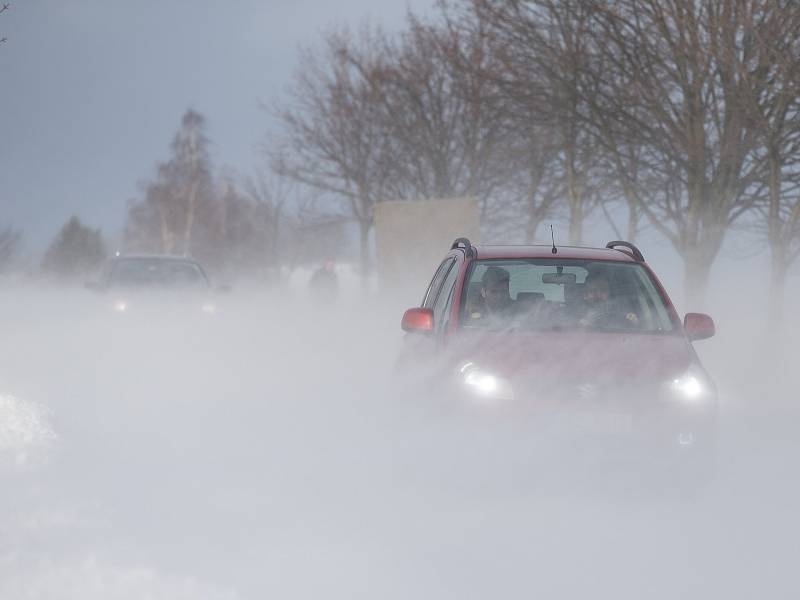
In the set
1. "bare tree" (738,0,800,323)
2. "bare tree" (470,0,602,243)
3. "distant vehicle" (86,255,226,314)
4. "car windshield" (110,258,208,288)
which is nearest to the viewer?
"bare tree" (738,0,800,323)

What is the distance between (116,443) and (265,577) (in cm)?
374

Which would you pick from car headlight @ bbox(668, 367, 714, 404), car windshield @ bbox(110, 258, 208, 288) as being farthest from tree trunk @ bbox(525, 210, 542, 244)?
car headlight @ bbox(668, 367, 714, 404)

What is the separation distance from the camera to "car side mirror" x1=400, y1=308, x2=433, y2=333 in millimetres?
7254

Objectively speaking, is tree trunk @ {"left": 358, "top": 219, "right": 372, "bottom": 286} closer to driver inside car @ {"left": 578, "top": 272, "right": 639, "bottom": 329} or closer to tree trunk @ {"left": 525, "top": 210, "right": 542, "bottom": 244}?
tree trunk @ {"left": 525, "top": 210, "right": 542, "bottom": 244}

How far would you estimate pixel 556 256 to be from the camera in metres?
7.60

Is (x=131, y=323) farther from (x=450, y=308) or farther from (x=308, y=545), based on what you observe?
(x=308, y=545)

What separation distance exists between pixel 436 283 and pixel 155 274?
11066 mm

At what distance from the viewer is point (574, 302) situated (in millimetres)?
7531

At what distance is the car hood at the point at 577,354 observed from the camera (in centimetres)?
642

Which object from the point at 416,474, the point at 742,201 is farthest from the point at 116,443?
the point at 742,201

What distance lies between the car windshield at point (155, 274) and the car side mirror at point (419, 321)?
11.9 metres

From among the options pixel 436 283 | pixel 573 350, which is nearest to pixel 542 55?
pixel 436 283

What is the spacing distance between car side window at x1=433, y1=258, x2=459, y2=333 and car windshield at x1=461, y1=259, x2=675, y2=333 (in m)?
0.14

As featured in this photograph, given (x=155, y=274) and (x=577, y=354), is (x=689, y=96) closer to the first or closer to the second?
(x=155, y=274)
